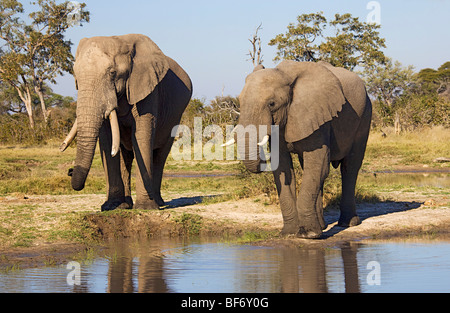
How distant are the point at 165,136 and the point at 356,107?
3571 millimetres

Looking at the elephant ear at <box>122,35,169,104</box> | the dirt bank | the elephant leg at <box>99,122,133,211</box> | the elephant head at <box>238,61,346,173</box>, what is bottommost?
the dirt bank

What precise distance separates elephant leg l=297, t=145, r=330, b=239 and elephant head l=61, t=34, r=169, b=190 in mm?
2705

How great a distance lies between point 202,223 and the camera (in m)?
10.3

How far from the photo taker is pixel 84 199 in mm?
12477

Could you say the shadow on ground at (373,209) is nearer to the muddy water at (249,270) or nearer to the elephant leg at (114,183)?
the muddy water at (249,270)

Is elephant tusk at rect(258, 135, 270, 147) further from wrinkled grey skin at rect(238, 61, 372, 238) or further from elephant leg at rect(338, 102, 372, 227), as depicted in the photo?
elephant leg at rect(338, 102, 372, 227)

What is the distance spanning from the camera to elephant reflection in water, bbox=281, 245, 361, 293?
6.59 metres

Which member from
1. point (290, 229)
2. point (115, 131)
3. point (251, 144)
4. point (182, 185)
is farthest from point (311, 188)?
point (182, 185)

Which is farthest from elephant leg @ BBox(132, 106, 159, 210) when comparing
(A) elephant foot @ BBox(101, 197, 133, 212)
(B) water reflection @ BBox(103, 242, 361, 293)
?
(B) water reflection @ BBox(103, 242, 361, 293)

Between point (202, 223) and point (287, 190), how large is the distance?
1890mm

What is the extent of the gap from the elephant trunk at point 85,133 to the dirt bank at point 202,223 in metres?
0.71

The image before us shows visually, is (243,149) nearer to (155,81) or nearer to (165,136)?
(155,81)

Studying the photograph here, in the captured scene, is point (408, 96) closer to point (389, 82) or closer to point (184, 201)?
point (389, 82)
